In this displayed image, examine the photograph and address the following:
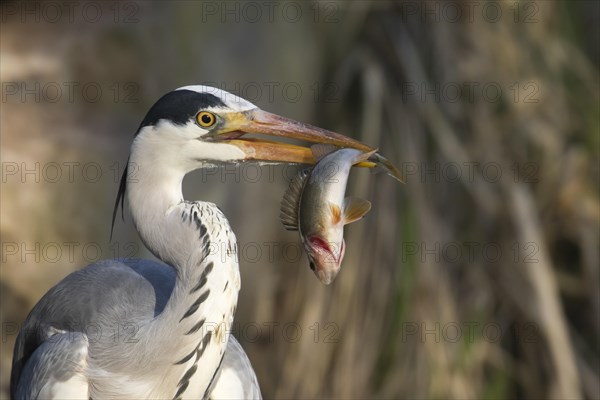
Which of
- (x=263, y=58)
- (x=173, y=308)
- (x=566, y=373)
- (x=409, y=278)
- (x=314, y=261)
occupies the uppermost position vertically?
(x=263, y=58)

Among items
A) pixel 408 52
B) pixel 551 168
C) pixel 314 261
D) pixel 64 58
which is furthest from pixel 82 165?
pixel 314 261

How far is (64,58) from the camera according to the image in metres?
5.33

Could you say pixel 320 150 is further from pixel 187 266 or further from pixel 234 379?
pixel 234 379

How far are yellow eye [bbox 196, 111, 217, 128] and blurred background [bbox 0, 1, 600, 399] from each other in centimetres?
204

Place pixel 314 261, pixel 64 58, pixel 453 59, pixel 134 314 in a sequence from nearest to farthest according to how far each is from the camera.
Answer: pixel 314 261 < pixel 134 314 < pixel 453 59 < pixel 64 58

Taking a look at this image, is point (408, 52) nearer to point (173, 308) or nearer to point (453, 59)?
point (453, 59)

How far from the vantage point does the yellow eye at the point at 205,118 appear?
2477 millimetres

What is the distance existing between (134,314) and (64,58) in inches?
118

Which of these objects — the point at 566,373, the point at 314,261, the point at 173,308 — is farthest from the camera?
the point at 566,373

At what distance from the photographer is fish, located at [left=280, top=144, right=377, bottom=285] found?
7.40ft

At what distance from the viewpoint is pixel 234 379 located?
283 centimetres

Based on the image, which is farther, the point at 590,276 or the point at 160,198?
the point at 590,276

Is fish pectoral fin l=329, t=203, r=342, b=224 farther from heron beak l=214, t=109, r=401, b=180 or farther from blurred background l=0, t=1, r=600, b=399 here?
blurred background l=0, t=1, r=600, b=399

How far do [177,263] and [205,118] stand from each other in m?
0.38
